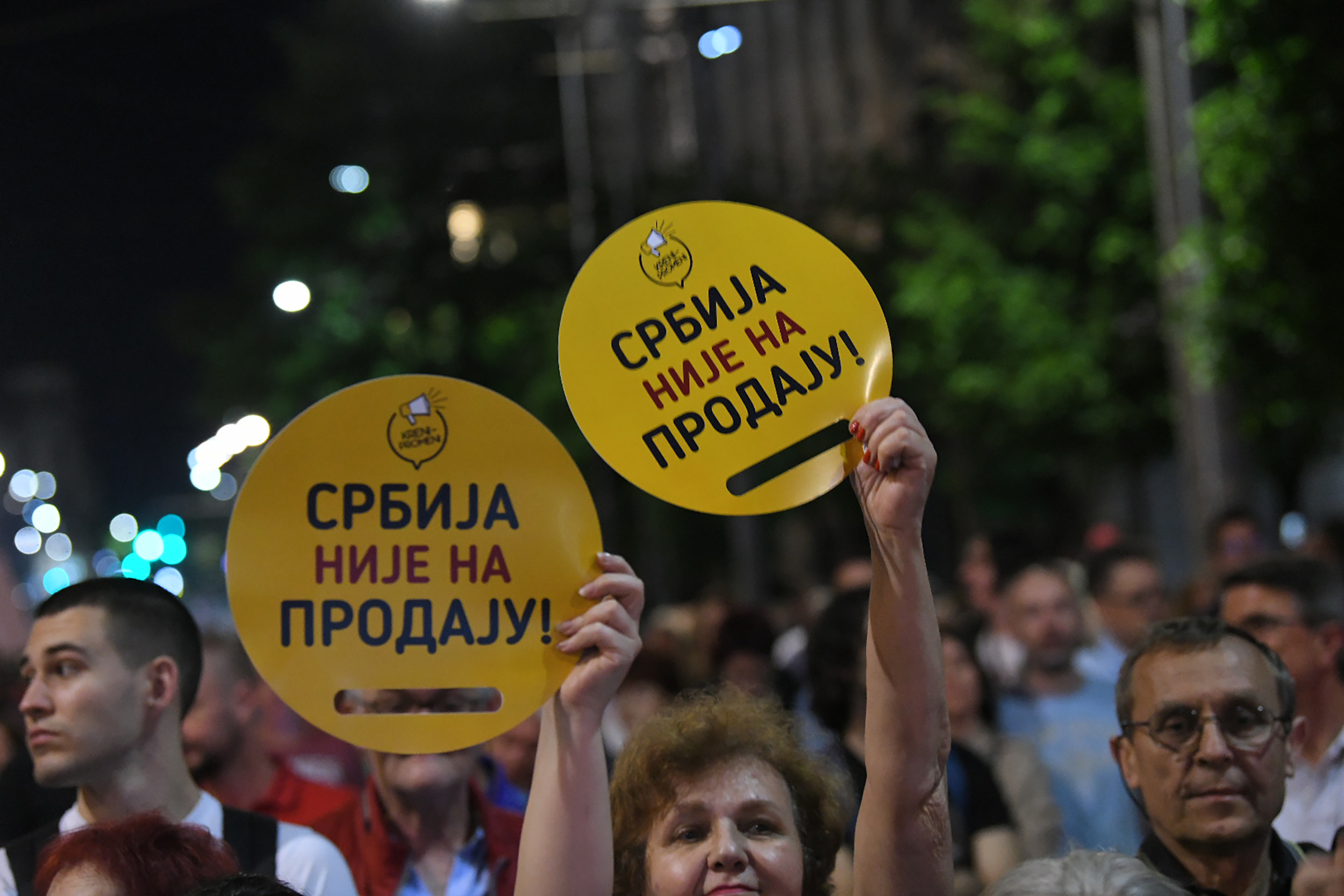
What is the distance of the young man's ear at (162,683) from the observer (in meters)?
2.86

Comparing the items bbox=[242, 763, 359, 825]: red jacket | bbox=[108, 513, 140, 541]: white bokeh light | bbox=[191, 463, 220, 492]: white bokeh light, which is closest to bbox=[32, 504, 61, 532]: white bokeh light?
bbox=[108, 513, 140, 541]: white bokeh light

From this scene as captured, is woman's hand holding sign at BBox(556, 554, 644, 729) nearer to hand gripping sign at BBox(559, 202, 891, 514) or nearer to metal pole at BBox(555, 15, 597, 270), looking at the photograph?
hand gripping sign at BBox(559, 202, 891, 514)

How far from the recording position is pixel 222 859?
8.02ft

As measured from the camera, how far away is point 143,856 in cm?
236

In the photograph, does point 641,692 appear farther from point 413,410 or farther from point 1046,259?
point 1046,259

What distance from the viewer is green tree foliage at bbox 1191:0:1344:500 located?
7527 mm

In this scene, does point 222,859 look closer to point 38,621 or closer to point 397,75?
point 38,621

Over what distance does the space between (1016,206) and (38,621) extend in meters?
15.7

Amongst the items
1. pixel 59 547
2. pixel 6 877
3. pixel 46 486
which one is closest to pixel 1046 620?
pixel 6 877

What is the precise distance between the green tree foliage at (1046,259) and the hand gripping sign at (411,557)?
13485 mm

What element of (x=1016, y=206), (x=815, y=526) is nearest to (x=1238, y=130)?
(x=1016, y=206)

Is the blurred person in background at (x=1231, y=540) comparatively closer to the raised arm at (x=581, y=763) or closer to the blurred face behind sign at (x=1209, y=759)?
the blurred face behind sign at (x=1209, y=759)

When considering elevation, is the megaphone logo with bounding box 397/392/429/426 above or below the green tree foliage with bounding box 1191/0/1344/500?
below

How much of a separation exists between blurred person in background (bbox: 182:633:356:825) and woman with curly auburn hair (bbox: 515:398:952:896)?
1.74 m
